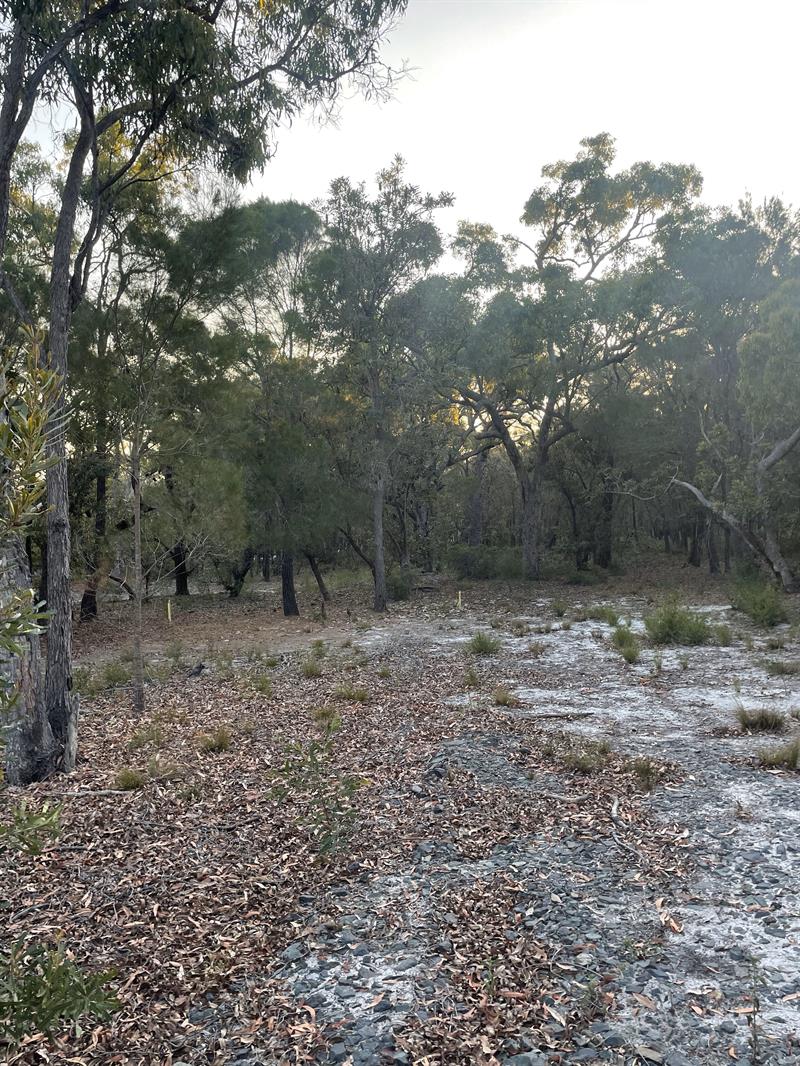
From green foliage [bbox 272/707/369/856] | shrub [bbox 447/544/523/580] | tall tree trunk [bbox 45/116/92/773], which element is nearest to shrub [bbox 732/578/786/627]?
shrub [bbox 447/544/523/580]

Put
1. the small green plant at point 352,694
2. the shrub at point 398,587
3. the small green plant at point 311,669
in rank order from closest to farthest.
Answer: the small green plant at point 352,694
the small green plant at point 311,669
the shrub at point 398,587

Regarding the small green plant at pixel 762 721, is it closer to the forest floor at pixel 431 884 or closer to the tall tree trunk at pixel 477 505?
the forest floor at pixel 431 884

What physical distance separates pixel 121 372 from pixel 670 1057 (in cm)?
1350

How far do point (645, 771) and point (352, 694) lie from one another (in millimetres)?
3718

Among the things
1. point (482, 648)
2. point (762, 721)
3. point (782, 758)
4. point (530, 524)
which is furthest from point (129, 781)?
point (530, 524)

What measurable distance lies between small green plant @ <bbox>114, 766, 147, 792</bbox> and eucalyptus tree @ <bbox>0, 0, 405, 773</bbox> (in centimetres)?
68

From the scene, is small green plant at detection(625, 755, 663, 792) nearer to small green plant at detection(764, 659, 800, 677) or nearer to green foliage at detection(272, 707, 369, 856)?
green foliage at detection(272, 707, 369, 856)

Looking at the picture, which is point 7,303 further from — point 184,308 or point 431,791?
point 431,791

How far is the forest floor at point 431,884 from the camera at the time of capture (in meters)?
2.73

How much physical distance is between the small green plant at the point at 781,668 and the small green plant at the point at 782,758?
355cm

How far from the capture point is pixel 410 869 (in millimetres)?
4035

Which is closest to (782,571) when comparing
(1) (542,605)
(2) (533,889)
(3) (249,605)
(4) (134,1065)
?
(1) (542,605)

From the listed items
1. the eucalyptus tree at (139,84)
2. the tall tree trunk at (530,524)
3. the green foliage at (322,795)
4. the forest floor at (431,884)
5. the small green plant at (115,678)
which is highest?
the eucalyptus tree at (139,84)

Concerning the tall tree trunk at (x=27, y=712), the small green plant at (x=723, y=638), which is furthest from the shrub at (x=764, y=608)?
the tall tree trunk at (x=27, y=712)
